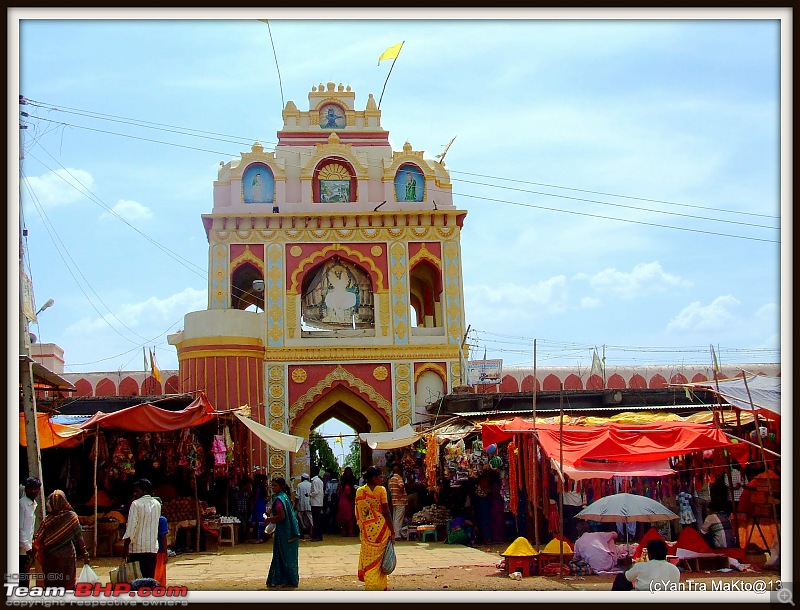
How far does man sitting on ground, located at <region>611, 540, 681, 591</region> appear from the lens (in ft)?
24.6

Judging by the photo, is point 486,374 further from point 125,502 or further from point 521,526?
point 125,502

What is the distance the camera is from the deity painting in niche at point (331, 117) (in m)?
25.8

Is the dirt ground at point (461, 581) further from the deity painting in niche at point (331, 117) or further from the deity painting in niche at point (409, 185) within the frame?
the deity painting in niche at point (331, 117)

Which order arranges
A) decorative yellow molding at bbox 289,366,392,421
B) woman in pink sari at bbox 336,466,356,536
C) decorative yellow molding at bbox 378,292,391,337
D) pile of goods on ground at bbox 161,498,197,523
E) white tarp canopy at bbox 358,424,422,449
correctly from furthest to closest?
decorative yellow molding at bbox 378,292,391,337 < decorative yellow molding at bbox 289,366,392,421 < woman in pink sari at bbox 336,466,356,536 < white tarp canopy at bbox 358,424,422,449 < pile of goods on ground at bbox 161,498,197,523

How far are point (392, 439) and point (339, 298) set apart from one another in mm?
6163

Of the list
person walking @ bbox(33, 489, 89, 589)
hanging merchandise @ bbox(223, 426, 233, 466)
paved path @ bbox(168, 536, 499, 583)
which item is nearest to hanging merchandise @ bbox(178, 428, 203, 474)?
hanging merchandise @ bbox(223, 426, 233, 466)

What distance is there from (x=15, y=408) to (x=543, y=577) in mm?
6250

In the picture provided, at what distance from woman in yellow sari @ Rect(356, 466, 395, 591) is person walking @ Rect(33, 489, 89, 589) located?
8.40 ft

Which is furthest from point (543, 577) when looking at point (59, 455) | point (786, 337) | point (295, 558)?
point (59, 455)

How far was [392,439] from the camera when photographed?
19.2 m

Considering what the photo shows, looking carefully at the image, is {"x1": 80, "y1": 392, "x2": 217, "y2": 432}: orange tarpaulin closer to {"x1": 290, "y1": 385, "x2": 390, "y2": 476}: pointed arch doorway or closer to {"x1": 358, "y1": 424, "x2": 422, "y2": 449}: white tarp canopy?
{"x1": 358, "y1": 424, "x2": 422, "y2": 449}: white tarp canopy

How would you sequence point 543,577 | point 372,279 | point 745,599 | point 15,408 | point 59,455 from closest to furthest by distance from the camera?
point 745,599
point 15,408
point 543,577
point 59,455
point 372,279

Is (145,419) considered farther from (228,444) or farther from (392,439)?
(392,439)

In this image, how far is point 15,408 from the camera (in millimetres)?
8156
